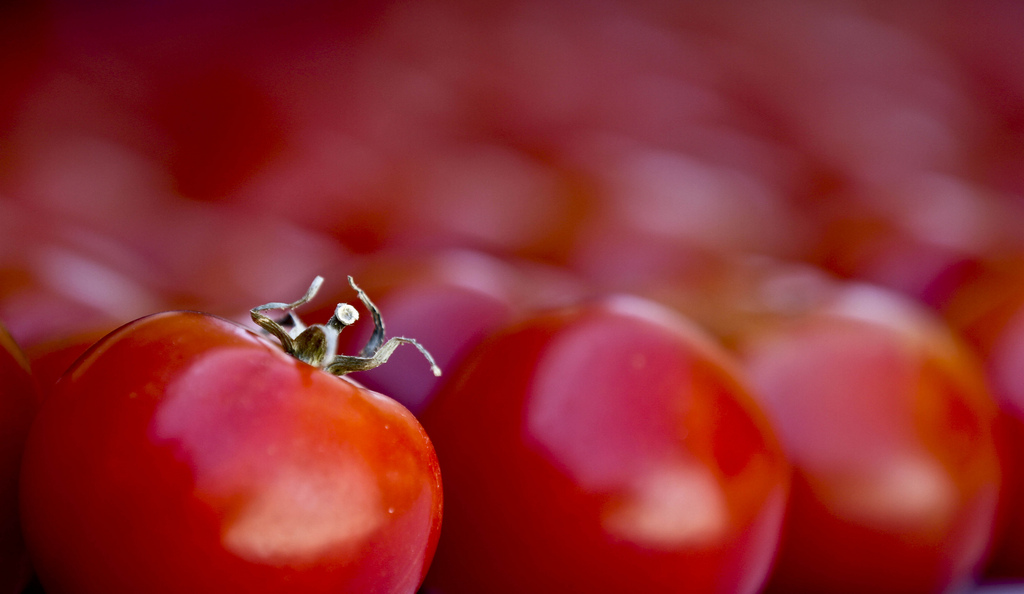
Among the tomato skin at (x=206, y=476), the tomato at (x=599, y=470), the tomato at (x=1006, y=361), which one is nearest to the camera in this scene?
the tomato skin at (x=206, y=476)

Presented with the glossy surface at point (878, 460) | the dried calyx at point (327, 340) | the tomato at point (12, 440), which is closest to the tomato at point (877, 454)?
the glossy surface at point (878, 460)

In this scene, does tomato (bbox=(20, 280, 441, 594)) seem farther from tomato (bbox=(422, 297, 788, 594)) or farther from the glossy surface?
the glossy surface

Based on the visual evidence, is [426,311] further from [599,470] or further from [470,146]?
[470,146]

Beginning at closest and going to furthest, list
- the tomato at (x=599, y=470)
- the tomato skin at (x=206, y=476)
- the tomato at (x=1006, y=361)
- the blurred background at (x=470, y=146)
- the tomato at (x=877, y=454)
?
the tomato skin at (x=206, y=476) < the tomato at (x=599, y=470) < the tomato at (x=877, y=454) < the tomato at (x=1006, y=361) < the blurred background at (x=470, y=146)

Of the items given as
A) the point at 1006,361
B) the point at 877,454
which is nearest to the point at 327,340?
the point at 877,454

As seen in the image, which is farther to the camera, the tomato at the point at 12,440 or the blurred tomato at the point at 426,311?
the blurred tomato at the point at 426,311

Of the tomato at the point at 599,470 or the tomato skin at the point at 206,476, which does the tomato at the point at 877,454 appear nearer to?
the tomato at the point at 599,470

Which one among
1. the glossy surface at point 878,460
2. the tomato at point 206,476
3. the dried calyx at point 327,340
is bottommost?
the glossy surface at point 878,460

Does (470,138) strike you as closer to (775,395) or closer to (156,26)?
(156,26)

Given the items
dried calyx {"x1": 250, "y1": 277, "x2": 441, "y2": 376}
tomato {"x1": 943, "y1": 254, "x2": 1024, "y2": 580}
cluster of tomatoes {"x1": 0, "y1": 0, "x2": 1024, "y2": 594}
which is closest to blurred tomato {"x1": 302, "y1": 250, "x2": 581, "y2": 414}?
cluster of tomatoes {"x1": 0, "y1": 0, "x2": 1024, "y2": 594}
